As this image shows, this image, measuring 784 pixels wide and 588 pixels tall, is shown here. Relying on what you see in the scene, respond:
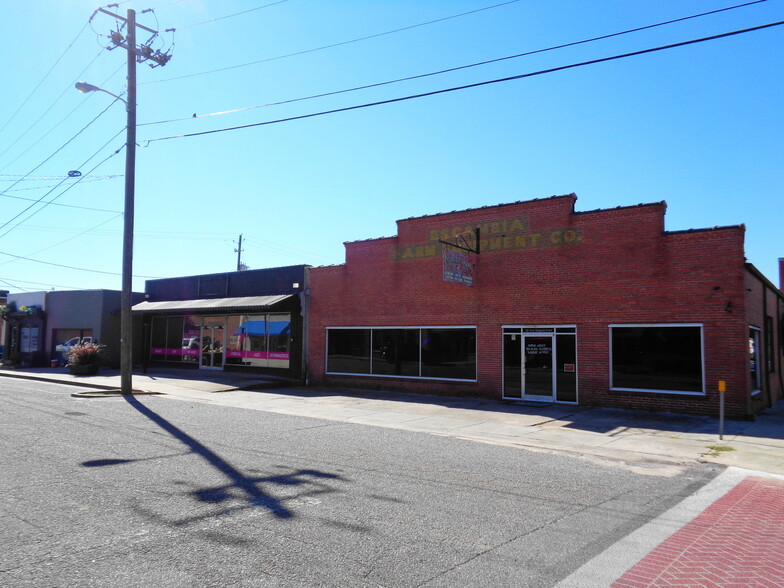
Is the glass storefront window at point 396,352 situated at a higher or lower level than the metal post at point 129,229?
lower

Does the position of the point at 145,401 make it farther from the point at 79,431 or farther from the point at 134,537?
the point at 134,537

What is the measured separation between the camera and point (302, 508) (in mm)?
5855

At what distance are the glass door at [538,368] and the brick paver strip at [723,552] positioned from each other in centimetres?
960

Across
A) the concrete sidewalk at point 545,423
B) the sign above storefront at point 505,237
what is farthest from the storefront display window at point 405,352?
the sign above storefront at point 505,237

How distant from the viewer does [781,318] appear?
2133cm

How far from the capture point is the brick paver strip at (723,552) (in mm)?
4387

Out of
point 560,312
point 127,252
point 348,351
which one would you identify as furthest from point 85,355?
point 560,312

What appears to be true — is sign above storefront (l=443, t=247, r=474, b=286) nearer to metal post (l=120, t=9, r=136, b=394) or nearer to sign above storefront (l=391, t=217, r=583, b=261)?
sign above storefront (l=391, t=217, r=583, b=261)

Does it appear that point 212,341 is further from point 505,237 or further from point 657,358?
point 657,358

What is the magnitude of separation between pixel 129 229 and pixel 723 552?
705 inches

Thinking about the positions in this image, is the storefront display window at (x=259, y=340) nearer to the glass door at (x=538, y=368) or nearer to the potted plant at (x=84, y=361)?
the potted plant at (x=84, y=361)

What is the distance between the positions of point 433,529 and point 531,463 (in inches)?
149

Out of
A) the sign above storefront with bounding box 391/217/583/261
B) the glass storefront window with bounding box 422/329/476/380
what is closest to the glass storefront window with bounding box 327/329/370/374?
the glass storefront window with bounding box 422/329/476/380

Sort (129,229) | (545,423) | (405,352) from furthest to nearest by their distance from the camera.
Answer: (405,352), (129,229), (545,423)
